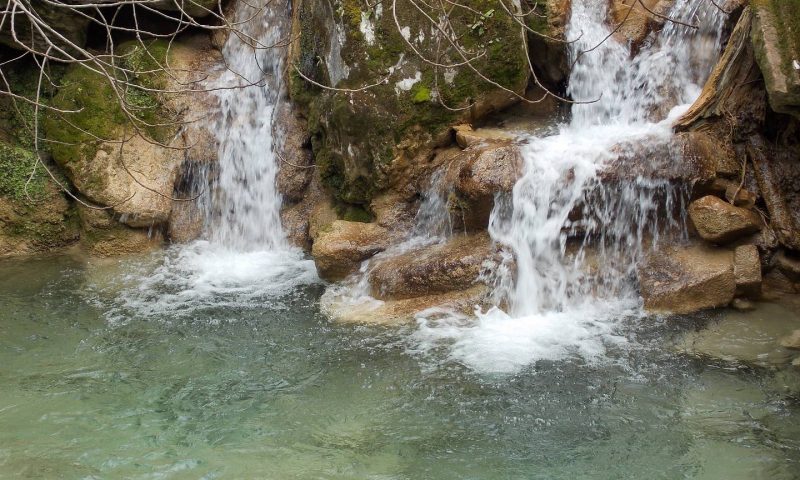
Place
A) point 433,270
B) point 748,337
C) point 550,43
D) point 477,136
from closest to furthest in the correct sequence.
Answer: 1. point 748,337
2. point 433,270
3. point 477,136
4. point 550,43

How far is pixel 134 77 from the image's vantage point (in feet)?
27.3

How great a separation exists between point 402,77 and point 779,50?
316 centimetres

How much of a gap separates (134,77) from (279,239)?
2447 mm

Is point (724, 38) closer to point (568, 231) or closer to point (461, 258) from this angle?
point (568, 231)

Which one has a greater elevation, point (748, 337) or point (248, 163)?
point (248, 163)

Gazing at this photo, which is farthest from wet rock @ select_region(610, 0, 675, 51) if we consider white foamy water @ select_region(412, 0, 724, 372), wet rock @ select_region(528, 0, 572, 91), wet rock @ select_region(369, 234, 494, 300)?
wet rock @ select_region(369, 234, 494, 300)

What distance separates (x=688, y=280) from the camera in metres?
5.93

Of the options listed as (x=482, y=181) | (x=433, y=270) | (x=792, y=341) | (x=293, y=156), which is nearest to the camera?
(x=792, y=341)

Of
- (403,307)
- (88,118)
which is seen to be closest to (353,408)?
(403,307)

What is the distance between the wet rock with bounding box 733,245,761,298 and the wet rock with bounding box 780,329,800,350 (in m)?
0.50

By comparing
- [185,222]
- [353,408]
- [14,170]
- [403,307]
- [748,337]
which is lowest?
[353,408]

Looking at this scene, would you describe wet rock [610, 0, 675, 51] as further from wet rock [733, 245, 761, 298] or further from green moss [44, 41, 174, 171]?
green moss [44, 41, 174, 171]

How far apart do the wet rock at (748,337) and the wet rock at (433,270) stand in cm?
175

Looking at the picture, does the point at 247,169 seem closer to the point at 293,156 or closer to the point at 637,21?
the point at 293,156
